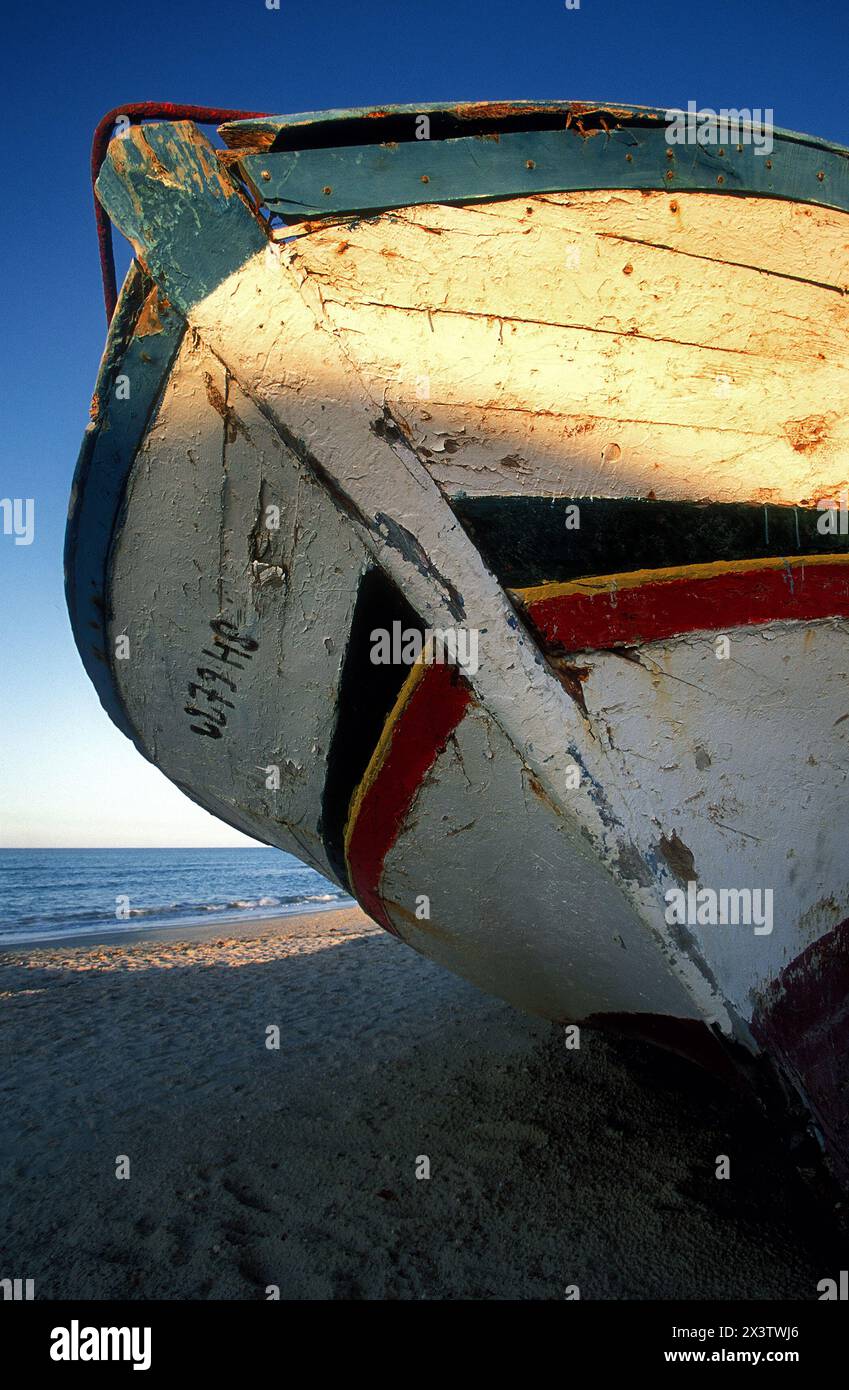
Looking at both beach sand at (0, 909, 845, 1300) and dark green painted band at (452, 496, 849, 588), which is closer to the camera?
dark green painted band at (452, 496, 849, 588)

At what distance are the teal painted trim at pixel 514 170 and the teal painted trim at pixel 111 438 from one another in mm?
399

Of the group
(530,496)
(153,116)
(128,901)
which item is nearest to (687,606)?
(530,496)

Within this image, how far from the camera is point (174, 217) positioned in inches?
64.3

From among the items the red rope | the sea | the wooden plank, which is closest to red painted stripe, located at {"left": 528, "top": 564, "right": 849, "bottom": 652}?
the wooden plank

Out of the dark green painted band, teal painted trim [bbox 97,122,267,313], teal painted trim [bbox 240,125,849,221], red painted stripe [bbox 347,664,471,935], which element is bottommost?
red painted stripe [bbox 347,664,471,935]

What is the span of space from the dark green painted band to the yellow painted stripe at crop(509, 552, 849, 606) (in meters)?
0.02

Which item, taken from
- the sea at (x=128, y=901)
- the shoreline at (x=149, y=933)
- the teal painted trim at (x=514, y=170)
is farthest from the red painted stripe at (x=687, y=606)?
the sea at (x=128, y=901)

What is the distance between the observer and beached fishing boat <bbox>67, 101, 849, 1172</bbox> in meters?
1.66

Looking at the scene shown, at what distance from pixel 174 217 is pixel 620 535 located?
1257mm

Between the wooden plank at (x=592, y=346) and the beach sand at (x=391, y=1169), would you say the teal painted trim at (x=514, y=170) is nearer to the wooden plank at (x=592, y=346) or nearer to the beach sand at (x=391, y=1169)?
the wooden plank at (x=592, y=346)

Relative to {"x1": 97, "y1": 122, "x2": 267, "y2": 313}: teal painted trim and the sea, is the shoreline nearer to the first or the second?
the sea

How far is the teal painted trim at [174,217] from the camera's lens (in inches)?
64.2
